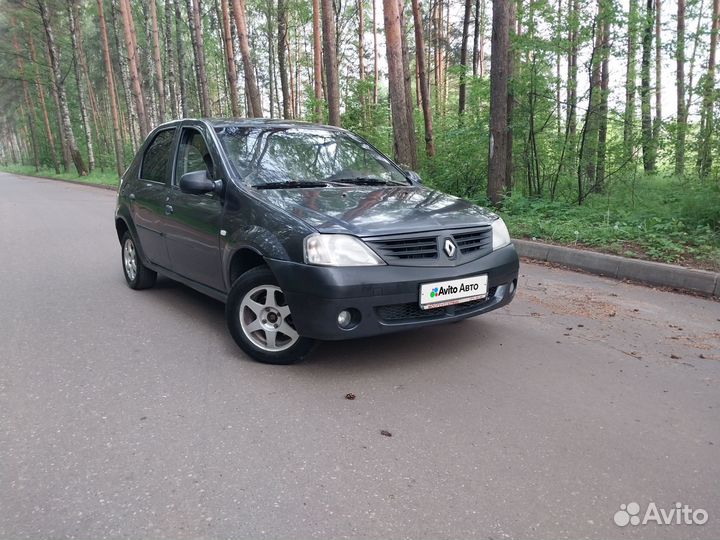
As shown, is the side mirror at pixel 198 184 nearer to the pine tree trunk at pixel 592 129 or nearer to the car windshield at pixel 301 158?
the car windshield at pixel 301 158

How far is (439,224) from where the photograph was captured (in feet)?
11.8

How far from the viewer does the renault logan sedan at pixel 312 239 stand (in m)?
3.32

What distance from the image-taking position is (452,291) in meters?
3.53

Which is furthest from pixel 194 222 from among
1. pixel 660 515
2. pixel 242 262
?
pixel 660 515

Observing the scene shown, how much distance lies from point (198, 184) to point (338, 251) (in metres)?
1.36

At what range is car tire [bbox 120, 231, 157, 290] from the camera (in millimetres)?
5711

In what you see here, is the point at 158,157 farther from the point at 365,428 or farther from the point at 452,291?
the point at 365,428

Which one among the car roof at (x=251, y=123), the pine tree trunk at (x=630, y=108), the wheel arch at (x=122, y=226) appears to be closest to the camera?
the car roof at (x=251, y=123)

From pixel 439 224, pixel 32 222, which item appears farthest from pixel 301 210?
pixel 32 222

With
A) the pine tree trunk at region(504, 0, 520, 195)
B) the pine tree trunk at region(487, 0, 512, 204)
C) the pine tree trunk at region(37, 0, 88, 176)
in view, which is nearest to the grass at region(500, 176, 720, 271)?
the pine tree trunk at region(487, 0, 512, 204)

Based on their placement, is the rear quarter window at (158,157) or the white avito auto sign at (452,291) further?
the rear quarter window at (158,157)

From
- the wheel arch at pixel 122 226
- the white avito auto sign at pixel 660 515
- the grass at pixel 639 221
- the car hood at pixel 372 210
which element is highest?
the car hood at pixel 372 210

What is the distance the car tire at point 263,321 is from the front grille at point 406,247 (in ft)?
2.43

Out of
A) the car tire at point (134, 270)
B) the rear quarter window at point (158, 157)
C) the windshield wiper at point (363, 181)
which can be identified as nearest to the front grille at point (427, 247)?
the windshield wiper at point (363, 181)
